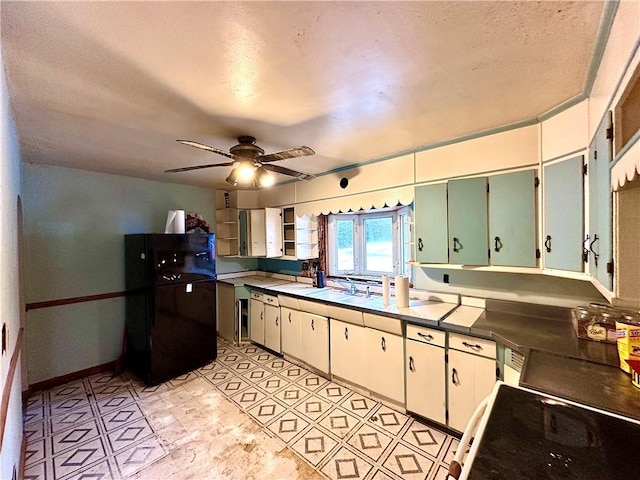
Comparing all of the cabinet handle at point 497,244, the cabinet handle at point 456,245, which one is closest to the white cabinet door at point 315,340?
the cabinet handle at point 456,245

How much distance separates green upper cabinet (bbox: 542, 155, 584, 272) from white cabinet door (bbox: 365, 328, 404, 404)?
1.30 metres

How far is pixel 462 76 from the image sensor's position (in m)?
1.40

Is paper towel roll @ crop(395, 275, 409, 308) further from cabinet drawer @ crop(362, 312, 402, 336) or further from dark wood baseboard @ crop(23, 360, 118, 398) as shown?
dark wood baseboard @ crop(23, 360, 118, 398)

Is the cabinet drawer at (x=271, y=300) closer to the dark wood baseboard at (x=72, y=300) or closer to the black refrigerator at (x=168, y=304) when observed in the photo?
the black refrigerator at (x=168, y=304)

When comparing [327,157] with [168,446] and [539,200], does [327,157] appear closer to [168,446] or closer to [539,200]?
[539,200]

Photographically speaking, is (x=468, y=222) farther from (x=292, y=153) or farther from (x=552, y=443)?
(x=552, y=443)

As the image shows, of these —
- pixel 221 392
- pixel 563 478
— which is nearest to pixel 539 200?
pixel 563 478

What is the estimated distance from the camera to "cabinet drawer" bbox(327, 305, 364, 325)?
8.58ft

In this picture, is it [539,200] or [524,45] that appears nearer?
[524,45]

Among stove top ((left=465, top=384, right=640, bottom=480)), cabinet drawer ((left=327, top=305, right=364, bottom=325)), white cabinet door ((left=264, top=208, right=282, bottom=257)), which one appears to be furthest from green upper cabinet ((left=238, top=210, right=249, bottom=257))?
stove top ((left=465, top=384, right=640, bottom=480))

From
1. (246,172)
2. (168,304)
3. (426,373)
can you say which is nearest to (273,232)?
(168,304)

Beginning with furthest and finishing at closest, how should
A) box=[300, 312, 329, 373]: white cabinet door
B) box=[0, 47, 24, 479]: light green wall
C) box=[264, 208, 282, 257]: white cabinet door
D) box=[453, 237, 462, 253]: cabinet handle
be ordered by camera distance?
box=[264, 208, 282, 257]: white cabinet door → box=[300, 312, 329, 373]: white cabinet door → box=[453, 237, 462, 253]: cabinet handle → box=[0, 47, 24, 479]: light green wall

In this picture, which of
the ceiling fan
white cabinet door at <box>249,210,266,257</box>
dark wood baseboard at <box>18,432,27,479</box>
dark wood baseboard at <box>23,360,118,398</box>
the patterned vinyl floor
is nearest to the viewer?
dark wood baseboard at <box>18,432,27,479</box>

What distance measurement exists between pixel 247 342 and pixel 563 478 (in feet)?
12.7
